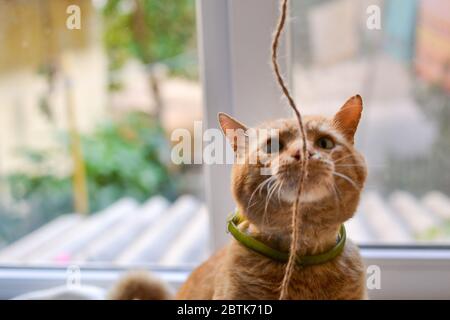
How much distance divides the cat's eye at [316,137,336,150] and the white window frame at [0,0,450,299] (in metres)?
0.14

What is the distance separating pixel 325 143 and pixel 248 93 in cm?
23

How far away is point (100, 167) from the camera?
1.34 metres

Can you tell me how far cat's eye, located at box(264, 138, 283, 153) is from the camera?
56cm

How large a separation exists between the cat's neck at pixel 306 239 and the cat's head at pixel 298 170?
0.05 feet

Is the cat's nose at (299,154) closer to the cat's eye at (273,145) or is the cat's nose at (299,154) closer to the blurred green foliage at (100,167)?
the cat's eye at (273,145)

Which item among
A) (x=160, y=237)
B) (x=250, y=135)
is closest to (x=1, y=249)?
(x=160, y=237)

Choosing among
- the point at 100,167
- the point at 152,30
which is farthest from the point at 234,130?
the point at 100,167

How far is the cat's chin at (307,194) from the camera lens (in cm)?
52

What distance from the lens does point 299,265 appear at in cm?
55

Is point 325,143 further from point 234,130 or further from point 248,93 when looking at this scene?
point 248,93

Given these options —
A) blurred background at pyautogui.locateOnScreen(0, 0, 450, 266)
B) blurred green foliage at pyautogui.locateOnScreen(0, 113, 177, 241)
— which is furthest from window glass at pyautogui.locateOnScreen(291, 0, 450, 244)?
blurred green foliage at pyautogui.locateOnScreen(0, 113, 177, 241)

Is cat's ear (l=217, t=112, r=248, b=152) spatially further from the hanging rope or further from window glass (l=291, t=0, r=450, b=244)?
window glass (l=291, t=0, r=450, b=244)

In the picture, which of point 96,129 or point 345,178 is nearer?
point 345,178

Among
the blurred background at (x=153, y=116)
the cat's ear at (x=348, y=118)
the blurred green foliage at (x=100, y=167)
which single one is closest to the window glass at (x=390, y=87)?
the blurred background at (x=153, y=116)
